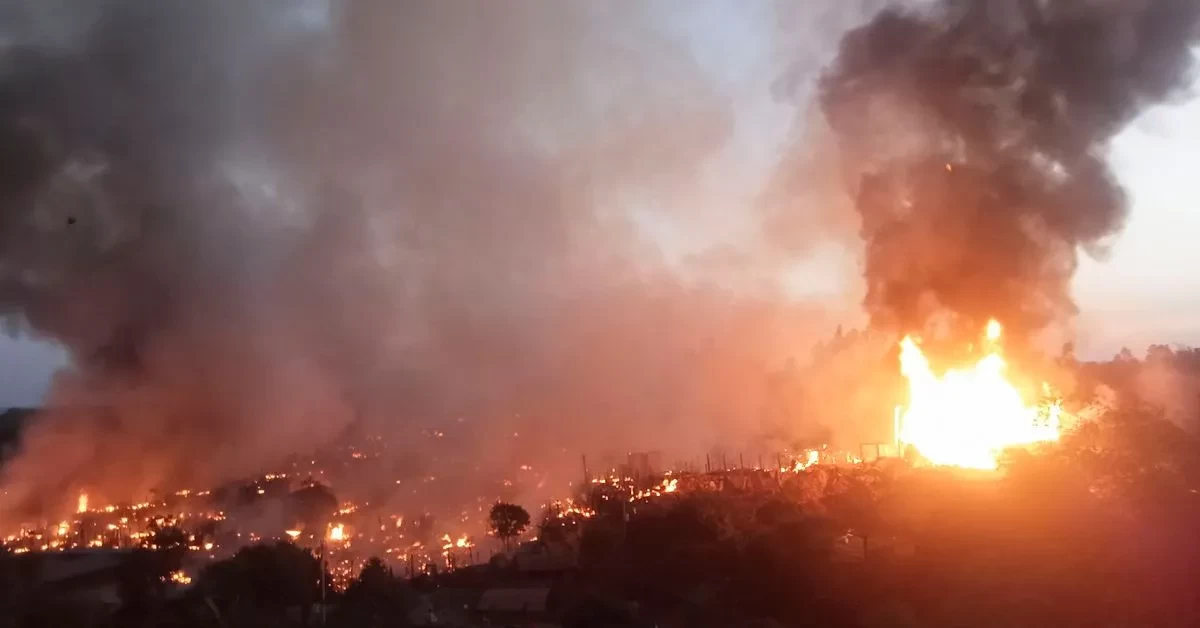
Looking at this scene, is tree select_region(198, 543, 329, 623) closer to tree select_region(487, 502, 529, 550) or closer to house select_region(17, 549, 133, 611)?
house select_region(17, 549, 133, 611)

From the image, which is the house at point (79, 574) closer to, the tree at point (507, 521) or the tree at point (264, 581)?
the tree at point (264, 581)

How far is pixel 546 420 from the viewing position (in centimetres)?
7188

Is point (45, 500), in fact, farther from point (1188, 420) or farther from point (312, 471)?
point (1188, 420)

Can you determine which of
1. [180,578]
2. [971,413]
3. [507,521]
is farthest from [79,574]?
[971,413]

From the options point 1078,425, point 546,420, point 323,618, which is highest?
point 546,420

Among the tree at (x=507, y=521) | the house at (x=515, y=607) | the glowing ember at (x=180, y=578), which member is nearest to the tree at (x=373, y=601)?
the house at (x=515, y=607)

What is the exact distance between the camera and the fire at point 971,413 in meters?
31.8

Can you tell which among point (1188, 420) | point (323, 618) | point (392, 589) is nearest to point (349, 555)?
point (392, 589)

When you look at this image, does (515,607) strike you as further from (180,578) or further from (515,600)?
(180,578)

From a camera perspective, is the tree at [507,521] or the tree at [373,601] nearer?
the tree at [373,601]

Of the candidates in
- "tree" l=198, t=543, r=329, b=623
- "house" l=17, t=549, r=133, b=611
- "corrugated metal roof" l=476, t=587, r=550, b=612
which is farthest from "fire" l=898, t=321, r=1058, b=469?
"house" l=17, t=549, r=133, b=611

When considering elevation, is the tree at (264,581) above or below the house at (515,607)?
above

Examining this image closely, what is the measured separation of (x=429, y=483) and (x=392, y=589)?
1656 inches

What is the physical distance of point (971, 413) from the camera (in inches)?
1305
